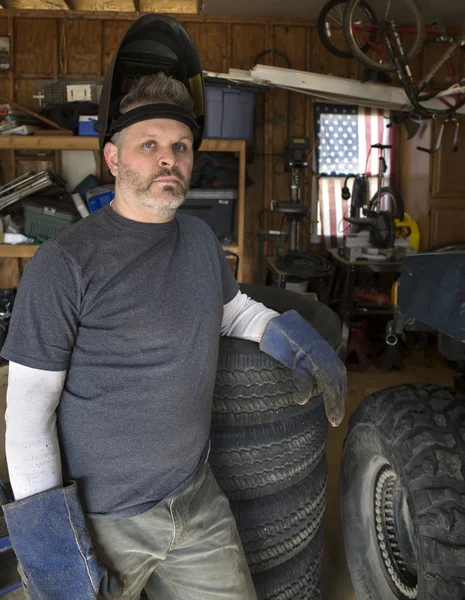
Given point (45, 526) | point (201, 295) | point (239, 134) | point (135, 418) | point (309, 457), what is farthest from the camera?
point (239, 134)

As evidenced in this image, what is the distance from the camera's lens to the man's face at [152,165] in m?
1.44

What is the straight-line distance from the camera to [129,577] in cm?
141

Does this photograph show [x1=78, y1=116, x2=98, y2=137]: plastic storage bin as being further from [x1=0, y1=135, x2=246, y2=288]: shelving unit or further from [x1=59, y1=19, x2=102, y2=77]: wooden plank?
[x1=59, y1=19, x2=102, y2=77]: wooden plank

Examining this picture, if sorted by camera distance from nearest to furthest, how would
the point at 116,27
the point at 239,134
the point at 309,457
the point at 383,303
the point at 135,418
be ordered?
the point at 135,418, the point at 309,457, the point at 239,134, the point at 383,303, the point at 116,27

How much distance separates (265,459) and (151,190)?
0.90 meters

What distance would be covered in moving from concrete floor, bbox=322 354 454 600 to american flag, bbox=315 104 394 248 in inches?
67.7

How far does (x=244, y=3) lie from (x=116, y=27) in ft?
4.53

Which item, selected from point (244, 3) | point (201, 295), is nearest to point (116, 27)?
point (244, 3)

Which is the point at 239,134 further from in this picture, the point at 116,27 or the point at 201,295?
the point at 201,295

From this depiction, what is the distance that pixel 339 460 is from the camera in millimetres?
3148

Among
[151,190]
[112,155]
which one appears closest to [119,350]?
[151,190]

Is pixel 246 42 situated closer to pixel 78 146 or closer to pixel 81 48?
pixel 81 48

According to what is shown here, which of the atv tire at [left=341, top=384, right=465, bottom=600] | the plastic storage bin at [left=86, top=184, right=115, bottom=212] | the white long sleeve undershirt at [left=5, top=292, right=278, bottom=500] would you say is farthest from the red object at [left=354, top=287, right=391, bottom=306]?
the white long sleeve undershirt at [left=5, top=292, right=278, bottom=500]

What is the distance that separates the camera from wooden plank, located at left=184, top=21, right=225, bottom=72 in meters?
5.82
